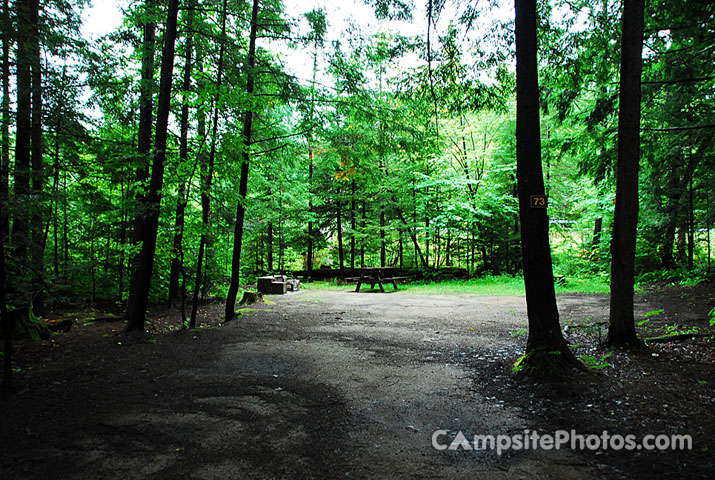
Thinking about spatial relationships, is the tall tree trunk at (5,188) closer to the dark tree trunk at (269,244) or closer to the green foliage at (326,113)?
the green foliage at (326,113)

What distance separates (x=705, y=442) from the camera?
2564mm

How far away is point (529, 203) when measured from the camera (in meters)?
4.22

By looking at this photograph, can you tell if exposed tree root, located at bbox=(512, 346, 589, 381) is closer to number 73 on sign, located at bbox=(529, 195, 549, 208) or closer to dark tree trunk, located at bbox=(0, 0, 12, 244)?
number 73 on sign, located at bbox=(529, 195, 549, 208)

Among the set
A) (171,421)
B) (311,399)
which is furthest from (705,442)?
(171,421)

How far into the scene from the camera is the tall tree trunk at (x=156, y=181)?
6.53 meters

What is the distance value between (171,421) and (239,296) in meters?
9.25

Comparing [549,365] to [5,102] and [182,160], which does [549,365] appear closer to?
[182,160]

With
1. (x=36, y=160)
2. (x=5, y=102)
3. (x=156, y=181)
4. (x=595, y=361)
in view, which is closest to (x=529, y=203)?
(x=595, y=361)

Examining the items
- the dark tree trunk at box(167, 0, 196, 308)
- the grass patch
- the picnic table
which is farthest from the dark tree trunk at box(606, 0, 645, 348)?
the picnic table

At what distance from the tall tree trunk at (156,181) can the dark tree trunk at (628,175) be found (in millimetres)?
7113

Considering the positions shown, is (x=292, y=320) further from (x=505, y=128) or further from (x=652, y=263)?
(x=505, y=128)

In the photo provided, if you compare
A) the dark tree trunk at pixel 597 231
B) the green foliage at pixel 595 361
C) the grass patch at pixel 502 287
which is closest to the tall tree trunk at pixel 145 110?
the green foliage at pixel 595 361

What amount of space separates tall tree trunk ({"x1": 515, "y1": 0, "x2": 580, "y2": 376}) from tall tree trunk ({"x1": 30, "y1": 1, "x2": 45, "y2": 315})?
600cm

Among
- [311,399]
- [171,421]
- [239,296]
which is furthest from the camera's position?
[239,296]
